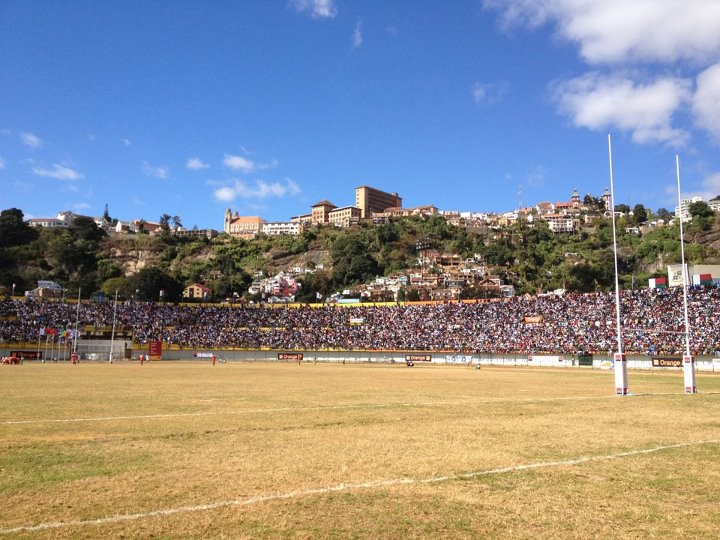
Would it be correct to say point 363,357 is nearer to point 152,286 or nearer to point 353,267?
point 152,286

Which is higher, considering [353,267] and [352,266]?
[352,266]

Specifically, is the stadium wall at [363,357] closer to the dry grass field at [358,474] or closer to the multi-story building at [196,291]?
the dry grass field at [358,474]

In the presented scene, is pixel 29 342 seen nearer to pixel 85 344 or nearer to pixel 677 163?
pixel 85 344

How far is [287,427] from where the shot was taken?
49.2 ft

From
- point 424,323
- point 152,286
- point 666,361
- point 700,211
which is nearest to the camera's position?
point 666,361

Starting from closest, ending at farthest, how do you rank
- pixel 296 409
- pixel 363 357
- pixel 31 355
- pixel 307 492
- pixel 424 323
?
pixel 307 492
pixel 296 409
pixel 31 355
pixel 363 357
pixel 424 323

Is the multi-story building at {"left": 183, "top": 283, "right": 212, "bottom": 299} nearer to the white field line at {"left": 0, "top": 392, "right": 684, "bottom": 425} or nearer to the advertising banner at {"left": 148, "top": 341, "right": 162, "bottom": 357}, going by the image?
the advertising banner at {"left": 148, "top": 341, "right": 162, "bottom": 357}

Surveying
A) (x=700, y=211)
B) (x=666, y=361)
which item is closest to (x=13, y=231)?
(x=666, y=361)

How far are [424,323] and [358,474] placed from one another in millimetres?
84203

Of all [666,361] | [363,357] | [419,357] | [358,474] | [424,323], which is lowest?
[363,357]

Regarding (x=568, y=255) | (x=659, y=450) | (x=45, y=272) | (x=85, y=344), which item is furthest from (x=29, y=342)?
(x=568, y=255)

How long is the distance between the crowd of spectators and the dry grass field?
5315 cm

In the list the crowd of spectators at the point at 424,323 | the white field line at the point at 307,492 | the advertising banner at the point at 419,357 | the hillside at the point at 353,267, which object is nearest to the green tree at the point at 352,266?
the hillside at the point at 353,267

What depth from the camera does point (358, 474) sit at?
9.36m
